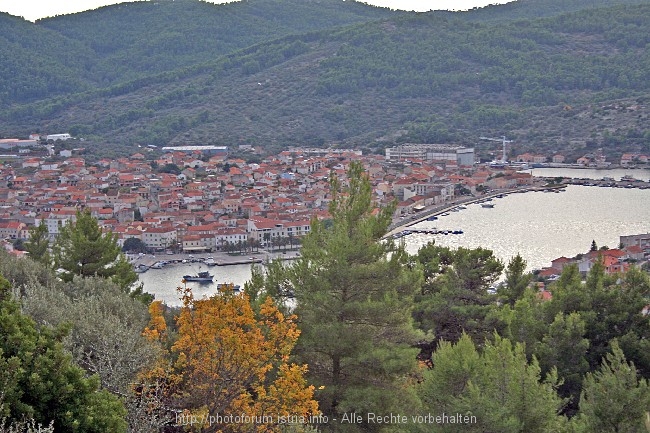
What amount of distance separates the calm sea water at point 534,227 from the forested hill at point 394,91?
8961mm

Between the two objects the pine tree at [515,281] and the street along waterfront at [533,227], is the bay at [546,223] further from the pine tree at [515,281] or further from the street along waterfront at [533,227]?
the pine tree at [515,281]

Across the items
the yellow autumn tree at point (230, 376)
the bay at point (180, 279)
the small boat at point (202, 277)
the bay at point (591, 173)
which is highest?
the yellow autumn tree at point (230, 376)

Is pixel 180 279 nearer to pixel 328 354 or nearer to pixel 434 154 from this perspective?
pixel 328 354

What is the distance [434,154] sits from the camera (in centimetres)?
3027

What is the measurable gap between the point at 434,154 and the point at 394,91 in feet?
36.1

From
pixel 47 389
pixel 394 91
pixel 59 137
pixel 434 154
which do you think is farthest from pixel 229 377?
pixel 394 91

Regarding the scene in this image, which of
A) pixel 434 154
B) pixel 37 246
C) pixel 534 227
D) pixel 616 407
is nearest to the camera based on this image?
pixel 616 407

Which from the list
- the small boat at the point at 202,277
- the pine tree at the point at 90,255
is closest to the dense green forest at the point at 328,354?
the pine tree at the point at 90,255

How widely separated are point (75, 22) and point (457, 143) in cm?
3613

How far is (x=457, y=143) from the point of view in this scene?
32.5m

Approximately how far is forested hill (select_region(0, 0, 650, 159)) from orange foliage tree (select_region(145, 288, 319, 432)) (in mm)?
29192

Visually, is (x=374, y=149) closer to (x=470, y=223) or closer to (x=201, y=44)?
(x=470, y=223)

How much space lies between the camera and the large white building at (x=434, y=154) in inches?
1170

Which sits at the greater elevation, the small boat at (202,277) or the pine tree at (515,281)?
the pine tree at (515,281)
